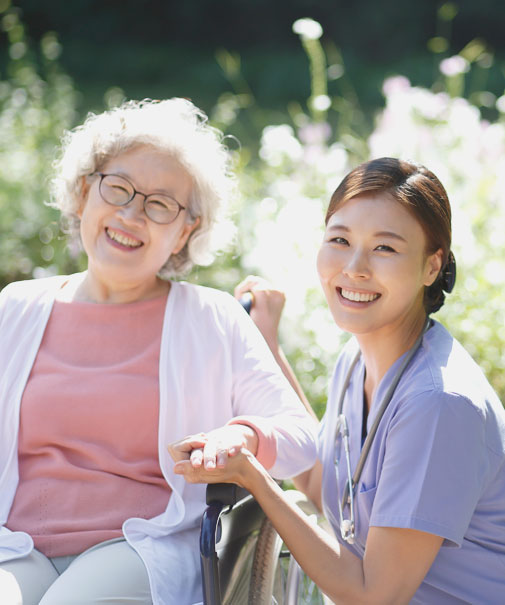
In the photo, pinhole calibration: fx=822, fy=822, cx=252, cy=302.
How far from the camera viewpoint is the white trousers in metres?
1.66

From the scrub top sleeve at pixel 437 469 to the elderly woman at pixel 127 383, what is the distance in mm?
357

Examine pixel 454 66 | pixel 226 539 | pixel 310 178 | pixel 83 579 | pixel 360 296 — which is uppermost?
pixel 454 66

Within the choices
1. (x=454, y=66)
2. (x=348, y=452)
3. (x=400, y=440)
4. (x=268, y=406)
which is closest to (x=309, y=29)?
(x=454, y=66)

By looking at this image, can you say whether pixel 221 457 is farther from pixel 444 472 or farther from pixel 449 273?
pixel 449 273

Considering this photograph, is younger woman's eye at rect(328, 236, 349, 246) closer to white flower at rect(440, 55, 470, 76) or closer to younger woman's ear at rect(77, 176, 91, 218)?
younger woman's ear at rect(77, 176, 91, 218)

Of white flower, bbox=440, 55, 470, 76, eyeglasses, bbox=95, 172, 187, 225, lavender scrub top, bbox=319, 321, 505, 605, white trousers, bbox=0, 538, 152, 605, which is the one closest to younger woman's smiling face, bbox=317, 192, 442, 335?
lavender scrub top, bbox=319, 321, 505, 605

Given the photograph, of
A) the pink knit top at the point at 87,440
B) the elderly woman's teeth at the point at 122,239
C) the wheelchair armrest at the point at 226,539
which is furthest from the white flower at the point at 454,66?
the wheelchair armrest at the point at 226,539

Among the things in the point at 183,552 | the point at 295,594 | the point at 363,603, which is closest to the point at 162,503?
the point at 183,552

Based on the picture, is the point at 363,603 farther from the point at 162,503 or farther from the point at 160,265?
the point at 160,265

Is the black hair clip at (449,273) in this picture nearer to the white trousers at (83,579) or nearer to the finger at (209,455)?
the finger at (209,455)

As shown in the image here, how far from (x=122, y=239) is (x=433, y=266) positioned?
0.79 meters

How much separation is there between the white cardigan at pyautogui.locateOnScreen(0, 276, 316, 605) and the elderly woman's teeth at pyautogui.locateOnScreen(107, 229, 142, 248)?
17 centimetres

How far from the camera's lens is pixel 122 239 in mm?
2098

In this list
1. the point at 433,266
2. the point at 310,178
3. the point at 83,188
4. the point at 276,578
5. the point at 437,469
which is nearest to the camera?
the point at 437,469
